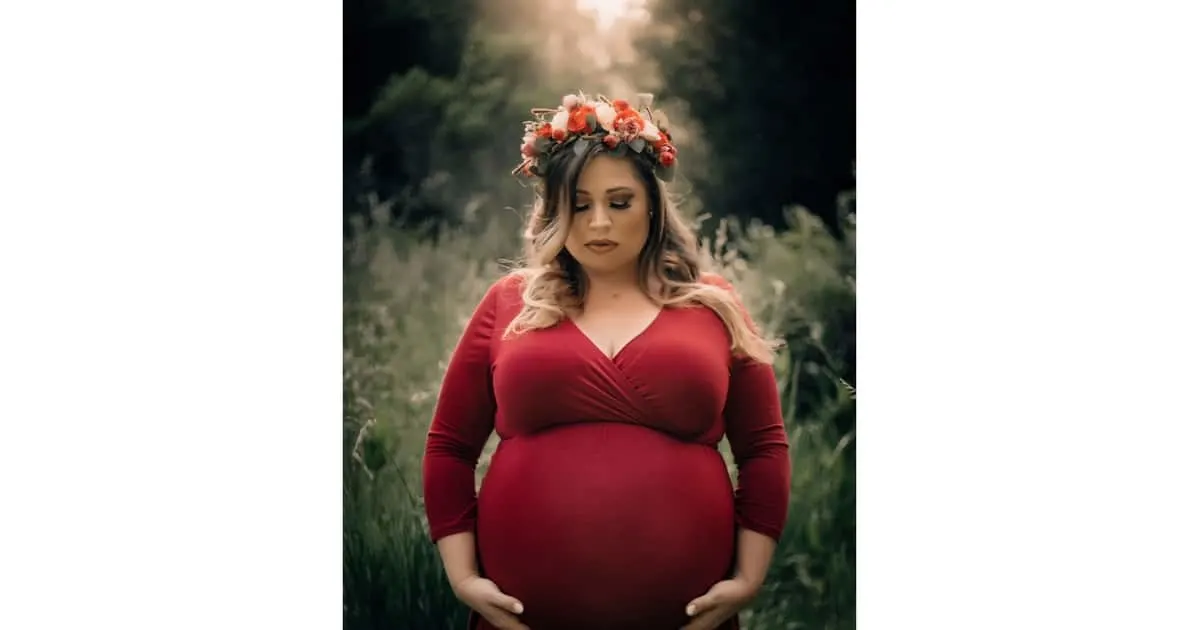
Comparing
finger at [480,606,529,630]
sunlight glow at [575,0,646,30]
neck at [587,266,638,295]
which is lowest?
finger at [480,606,529,630]

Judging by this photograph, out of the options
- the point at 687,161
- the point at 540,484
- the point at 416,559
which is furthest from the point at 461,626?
the point at 687,161

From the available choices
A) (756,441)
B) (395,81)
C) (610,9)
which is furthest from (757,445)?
(395,81)

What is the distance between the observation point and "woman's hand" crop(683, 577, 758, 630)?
9.60ft

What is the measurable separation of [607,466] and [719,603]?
388 millimetres

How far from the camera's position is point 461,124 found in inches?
120

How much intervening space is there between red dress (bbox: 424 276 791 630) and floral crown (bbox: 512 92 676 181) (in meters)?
0.27

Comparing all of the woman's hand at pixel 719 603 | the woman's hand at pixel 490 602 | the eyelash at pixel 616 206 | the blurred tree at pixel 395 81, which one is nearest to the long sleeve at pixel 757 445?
the woman's hand at pixel 719 603

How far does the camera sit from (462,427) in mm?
3021

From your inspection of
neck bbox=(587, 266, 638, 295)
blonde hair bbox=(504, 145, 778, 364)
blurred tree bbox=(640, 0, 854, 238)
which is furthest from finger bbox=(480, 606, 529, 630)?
blurred tree bbox=(640, 0, 854, 238)

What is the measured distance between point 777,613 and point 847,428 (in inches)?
16.9

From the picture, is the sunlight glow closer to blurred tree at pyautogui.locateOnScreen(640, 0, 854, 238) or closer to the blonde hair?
blurred tree at pyautogui.locateOnScreen(640, 0, 854, 238)

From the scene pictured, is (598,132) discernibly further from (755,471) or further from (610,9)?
(755,471)

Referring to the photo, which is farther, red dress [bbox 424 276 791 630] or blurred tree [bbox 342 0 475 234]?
blurred tree [bbox 342 0 475 234]

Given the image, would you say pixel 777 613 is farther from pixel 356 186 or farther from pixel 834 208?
pixel 356 186
